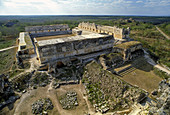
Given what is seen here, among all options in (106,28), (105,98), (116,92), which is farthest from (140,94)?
(106,28)

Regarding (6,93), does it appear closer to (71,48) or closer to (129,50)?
(71,48)

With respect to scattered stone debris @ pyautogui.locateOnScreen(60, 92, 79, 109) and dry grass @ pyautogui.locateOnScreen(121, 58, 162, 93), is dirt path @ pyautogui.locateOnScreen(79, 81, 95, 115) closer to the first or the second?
scattered stone debris @ pyautogui.locateOnScreen(60, 92, 79, 109)

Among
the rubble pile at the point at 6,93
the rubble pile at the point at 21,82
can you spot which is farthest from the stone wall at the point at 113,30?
the rubble pile at the point at 6,93

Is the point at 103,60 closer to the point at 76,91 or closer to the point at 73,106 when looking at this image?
the point at 76,91

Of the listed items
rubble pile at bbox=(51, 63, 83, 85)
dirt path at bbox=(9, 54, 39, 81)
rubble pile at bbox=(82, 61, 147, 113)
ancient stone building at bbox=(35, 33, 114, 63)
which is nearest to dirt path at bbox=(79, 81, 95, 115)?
rubble pile at bbox=(82, 61, 147, 113)

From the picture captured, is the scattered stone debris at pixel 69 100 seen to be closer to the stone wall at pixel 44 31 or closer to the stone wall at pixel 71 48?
the stone wall at pixel 71 48

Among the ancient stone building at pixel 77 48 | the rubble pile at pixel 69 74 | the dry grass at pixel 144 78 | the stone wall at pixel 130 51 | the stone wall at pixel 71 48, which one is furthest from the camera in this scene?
the stone wall at pixel 130 51
